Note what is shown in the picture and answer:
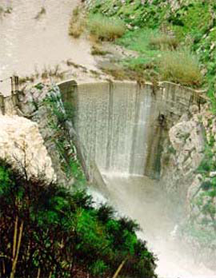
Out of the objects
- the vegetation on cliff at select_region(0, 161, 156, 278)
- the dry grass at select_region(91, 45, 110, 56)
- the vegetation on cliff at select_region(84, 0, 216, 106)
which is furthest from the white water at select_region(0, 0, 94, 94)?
the vegetation on cliff at select_region(0, 161, 156, 278)

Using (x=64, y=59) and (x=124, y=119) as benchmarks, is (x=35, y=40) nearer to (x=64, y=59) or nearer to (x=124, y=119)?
(x=64, y=59)

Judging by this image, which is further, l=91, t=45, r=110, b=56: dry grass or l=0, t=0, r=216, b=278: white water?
l=91, t=45, r=110, b=56: dry grass

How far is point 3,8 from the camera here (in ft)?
54.8

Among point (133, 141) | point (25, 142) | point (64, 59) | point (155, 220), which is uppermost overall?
point (64, 59)

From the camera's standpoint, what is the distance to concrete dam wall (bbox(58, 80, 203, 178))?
11.3 meters

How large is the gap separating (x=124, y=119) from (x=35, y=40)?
14.6 feet

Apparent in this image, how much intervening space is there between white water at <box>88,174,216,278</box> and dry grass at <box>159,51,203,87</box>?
2776mm

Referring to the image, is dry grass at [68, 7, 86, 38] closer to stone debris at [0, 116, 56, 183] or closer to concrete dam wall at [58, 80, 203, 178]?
concrete dam wall at [58, 80, 203, 178]

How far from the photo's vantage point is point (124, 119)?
39.1 feet

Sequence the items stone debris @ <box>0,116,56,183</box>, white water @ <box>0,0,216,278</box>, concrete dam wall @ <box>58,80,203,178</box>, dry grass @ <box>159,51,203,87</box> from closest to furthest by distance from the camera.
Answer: stone debris @ <box>0,116,56,183</box> < white water @ <box>0,0,216,278</box> < concrete dam wall @ <box>58,80,203,178</box> < dry grass @ <box>159,51,203,87</box>

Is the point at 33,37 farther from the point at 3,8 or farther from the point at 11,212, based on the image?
the point at 11,212

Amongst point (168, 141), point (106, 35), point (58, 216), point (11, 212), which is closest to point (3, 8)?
point (106, 35)

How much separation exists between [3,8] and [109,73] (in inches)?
256

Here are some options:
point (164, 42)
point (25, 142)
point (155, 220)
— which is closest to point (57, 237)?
point (25, 142)
